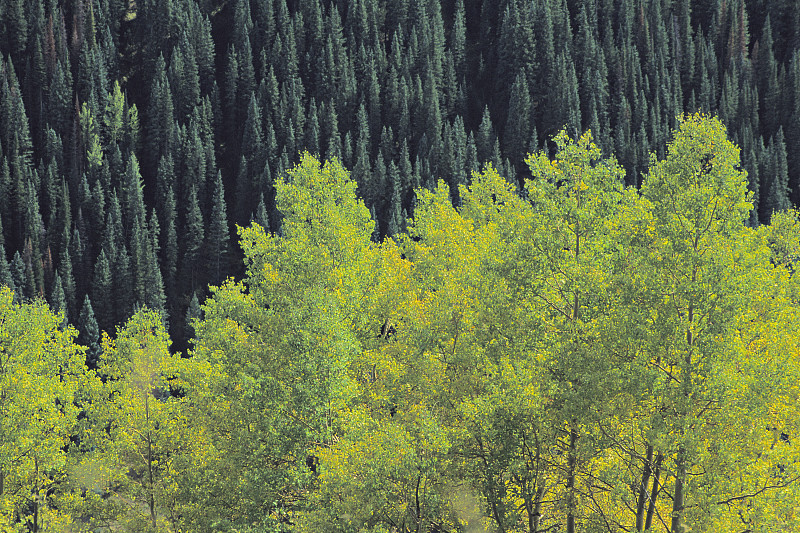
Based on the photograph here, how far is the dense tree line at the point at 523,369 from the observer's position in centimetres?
2823

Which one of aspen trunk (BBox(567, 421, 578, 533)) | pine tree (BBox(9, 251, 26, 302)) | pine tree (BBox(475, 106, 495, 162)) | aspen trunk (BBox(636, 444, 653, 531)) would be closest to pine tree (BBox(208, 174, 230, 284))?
pine tree (BBox(9, 251, 26, 302))

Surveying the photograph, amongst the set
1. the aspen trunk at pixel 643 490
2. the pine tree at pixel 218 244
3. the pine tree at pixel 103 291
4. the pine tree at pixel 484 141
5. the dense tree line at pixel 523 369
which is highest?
the pine tree at pixel 484 141

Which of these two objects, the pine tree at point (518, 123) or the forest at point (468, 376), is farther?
the pine tree at point (518, 123)

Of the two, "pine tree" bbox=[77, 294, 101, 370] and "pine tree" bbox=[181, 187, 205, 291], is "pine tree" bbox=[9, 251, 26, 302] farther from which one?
"pine tree" bbox=[181, 187, 205, 291]

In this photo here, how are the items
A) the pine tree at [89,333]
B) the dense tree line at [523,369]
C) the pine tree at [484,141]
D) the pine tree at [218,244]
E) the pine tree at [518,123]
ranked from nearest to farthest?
the dense tree line at [523,369] < the pine tree at [89,333] < the pine tree at [218,244] < the pine tree at [518,123] < the pine tree at [484,141]

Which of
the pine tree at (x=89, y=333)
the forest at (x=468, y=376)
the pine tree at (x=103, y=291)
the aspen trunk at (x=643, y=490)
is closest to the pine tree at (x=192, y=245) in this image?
the pine tree at (x=103, y=291)

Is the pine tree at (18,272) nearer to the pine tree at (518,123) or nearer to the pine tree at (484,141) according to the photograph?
the pine tree at (484,141)

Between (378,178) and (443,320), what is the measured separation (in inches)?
5320

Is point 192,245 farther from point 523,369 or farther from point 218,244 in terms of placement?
point 523,369

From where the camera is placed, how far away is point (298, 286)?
128 ft

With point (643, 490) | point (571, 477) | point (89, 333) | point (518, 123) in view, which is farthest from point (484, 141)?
point (643, 490)

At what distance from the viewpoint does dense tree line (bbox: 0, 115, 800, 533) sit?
2823 cm

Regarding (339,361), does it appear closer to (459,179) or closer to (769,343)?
(769,343)

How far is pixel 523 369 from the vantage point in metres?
30.9
